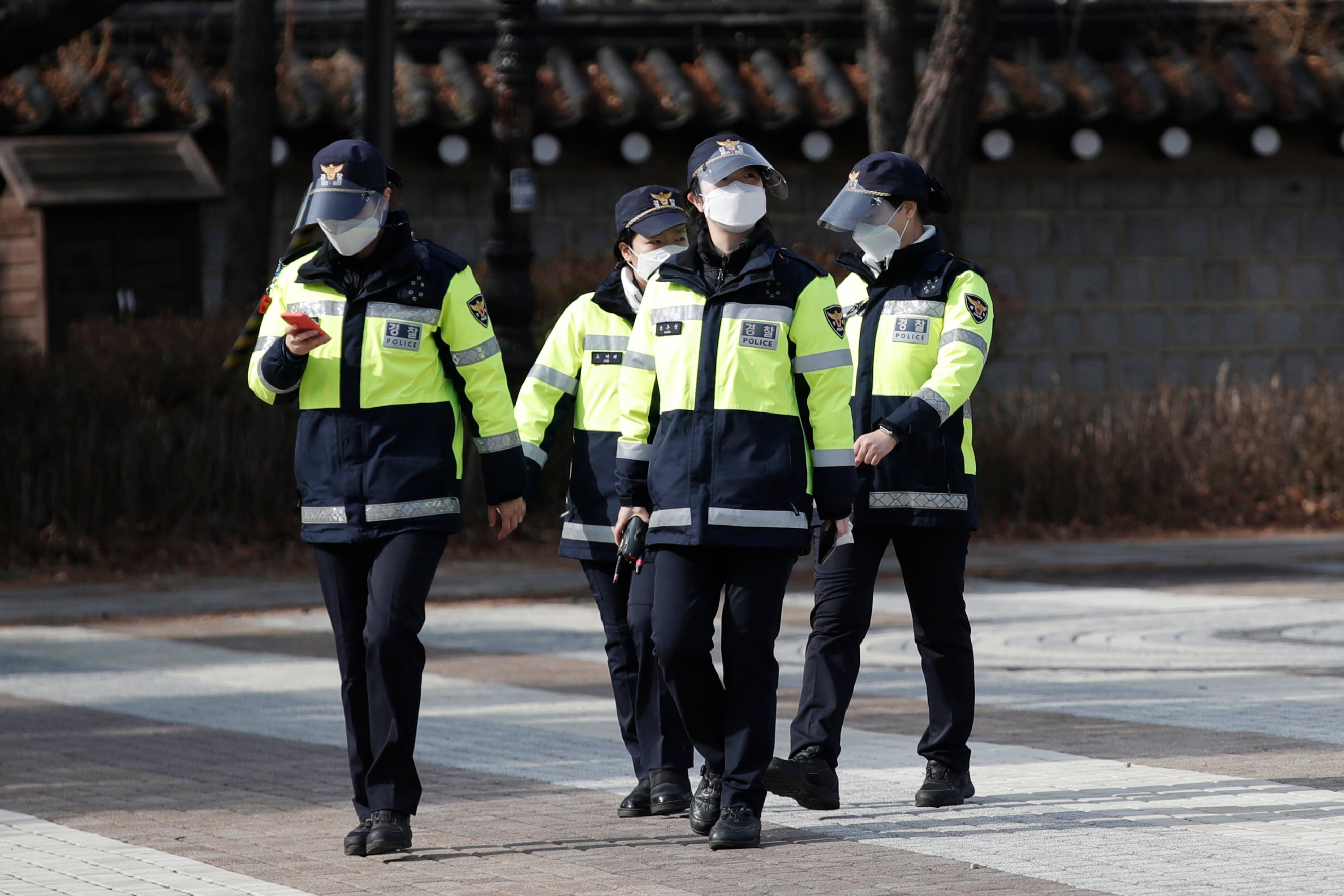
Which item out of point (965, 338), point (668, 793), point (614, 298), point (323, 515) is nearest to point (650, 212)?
point (614, 298)

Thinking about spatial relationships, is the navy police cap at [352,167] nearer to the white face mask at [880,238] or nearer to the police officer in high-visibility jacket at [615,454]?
the police officer in high-visibility jacket at [615,454]

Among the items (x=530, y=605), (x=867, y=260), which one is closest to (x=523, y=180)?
(x=530, y=605)

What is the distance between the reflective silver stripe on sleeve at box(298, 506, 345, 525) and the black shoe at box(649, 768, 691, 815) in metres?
1.32

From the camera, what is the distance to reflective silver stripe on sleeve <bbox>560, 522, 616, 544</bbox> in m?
6.42

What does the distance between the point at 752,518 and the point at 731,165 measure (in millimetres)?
1051

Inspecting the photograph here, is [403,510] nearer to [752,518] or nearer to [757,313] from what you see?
[752,518]

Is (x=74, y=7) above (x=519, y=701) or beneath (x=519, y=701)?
above

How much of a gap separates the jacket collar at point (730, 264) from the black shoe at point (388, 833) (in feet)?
5.80

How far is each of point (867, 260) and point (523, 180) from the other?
23.7 feet

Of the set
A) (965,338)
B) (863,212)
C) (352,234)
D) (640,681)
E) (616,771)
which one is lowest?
(616,771)

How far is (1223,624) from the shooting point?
10711mm

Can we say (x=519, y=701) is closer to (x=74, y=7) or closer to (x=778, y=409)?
(x=778, y=409)

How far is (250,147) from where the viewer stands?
16047 millimetres

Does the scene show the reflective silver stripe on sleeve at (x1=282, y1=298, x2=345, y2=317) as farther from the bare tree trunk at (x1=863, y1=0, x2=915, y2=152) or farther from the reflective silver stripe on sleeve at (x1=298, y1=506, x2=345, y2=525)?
the bare tree trunk at (x1=863, y1=0, x2=915, y2=152)
